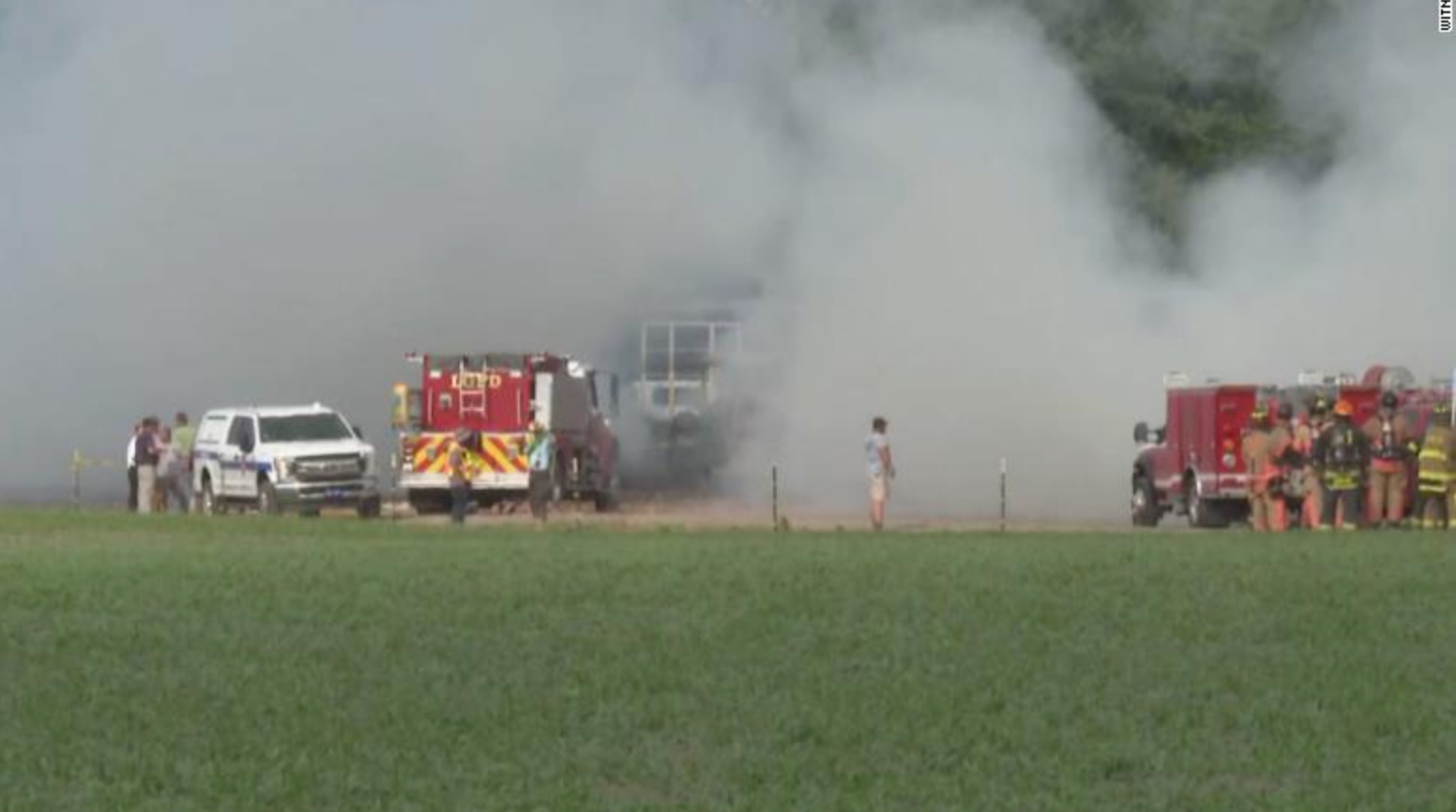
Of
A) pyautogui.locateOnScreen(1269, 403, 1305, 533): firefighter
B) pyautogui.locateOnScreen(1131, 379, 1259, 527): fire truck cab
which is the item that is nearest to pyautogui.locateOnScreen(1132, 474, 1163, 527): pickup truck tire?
pyautogui.locateOnScreen(1131, 379, 1259, 527): fire truck cab

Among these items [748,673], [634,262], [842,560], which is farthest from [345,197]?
[748,673]

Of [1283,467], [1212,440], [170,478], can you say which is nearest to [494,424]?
[170,478]

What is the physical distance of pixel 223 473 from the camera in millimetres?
60062

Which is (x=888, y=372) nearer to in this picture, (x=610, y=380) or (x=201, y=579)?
(x=610, y=380)

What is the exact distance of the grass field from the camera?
18.6 meters

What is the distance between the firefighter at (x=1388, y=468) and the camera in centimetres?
4753

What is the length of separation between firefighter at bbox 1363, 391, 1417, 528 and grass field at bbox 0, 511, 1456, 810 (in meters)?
12.2

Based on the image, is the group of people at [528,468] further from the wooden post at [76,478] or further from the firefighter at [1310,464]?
the firefighter at [1310,464]

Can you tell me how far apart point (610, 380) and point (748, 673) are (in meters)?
42.8

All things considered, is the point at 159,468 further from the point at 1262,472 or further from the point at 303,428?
the point at 1262,472

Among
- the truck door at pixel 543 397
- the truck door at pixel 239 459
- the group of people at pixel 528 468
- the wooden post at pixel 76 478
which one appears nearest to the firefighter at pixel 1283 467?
the group of people at pixel 528 468

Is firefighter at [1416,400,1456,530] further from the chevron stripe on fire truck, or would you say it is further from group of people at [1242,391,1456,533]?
the chevron stripe on fire truck

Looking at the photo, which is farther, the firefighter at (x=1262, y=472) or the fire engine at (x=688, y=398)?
the fire engine at (x=688, y=398)

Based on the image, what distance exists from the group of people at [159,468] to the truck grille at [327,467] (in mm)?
2359
